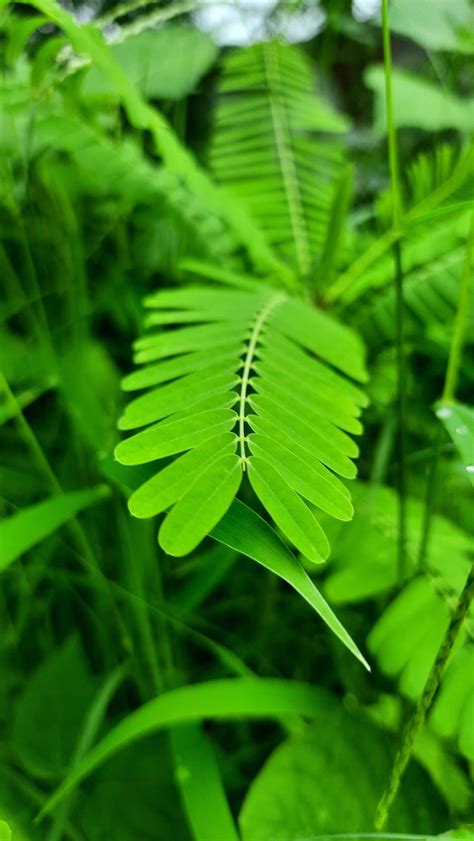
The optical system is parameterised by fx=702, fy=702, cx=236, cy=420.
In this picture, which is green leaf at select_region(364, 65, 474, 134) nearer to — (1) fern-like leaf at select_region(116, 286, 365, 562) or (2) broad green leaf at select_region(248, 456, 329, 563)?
(1) fern-like leaf at select_region(116, 286, 365, 562)

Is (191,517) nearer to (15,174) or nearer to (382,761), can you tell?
(382,761)

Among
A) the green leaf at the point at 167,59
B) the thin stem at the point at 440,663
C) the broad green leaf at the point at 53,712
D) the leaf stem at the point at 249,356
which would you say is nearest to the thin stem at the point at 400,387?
the leaf stem at the point at 249,356

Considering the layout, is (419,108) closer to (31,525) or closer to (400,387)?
(400,387)

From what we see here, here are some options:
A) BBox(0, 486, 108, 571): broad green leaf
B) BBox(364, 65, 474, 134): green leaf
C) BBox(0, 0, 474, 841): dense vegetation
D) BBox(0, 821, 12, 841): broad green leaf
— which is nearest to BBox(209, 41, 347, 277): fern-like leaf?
BBox(0, 0, 474, 841): dense vegetation

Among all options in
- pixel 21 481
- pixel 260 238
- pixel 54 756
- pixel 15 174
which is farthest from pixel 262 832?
pixel 15 174

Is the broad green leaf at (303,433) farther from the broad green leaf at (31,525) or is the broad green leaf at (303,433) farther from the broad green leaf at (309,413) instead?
the broad green leaf at (31,525)

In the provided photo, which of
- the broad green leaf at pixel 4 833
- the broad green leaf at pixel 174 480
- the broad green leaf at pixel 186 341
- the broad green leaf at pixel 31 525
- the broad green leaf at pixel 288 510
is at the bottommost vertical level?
the broad green leaf at pixel 4 833

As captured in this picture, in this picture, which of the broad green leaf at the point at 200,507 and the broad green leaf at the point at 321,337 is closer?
the broad green leaf at the point at 200,507

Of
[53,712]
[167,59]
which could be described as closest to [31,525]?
[53,712]
